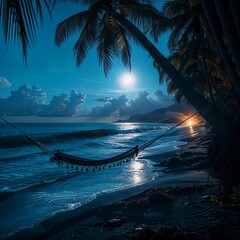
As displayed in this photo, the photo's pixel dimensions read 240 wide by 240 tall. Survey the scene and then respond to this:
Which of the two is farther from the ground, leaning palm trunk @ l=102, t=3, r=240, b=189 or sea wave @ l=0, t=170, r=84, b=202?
leaning palm trunk @ l=102, t=3, r=240, b=189

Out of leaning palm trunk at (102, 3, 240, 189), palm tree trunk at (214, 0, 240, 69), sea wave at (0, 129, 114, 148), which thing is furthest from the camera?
sea wave at (0, 129, 114, 148)

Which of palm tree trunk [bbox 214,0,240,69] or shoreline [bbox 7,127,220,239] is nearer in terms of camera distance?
palm tree trunk [bbox 214,0,240,69]

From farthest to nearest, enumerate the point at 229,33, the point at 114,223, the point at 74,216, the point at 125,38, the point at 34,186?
the point at 125,38, the point at 34,186, the point at 74,216, the point at 114,223, the point at 229,33

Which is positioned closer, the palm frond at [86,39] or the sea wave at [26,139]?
the palm frond at [86,39]

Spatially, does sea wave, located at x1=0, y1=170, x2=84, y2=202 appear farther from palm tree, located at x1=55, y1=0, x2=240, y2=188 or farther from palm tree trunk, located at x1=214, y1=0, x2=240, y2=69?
palm tree trunk, located at x1=214, y1=0, x2=240, y2=69

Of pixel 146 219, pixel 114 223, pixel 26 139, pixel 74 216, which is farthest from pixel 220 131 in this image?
pixel 26 139

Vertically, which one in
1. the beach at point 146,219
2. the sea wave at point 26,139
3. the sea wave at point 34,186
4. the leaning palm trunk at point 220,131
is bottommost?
the beach at point 146,219

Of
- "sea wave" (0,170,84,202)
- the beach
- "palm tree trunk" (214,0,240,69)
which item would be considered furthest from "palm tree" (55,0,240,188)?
"sea wave" (0,170,84,202)

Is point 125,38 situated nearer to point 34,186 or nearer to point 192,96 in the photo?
point 192,96

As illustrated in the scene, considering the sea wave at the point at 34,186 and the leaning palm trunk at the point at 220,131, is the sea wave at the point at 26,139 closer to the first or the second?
the sea wave at the point at 34,186

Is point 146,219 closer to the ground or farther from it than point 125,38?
closer to the ground

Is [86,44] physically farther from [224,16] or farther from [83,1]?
[224,16]

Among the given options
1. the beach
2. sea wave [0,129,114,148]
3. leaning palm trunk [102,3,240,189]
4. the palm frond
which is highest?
the palm frond

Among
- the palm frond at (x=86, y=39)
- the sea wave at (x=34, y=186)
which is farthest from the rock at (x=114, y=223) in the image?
the palm frond at (x=86, y=39)
